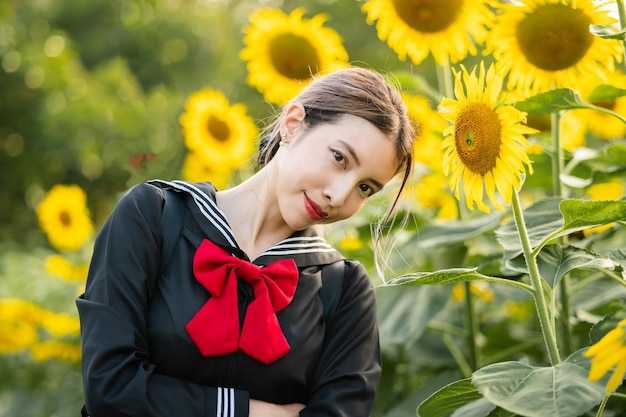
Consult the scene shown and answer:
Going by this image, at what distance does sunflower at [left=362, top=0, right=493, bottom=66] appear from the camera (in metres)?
2.62

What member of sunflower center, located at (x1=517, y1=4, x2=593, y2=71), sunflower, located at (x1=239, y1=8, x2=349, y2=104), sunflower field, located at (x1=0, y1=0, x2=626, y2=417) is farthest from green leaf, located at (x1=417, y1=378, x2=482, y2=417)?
sunflower, located at (x1=239, y1=8, x2=349, y2=104)

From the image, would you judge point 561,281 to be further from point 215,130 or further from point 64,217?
point 64,217

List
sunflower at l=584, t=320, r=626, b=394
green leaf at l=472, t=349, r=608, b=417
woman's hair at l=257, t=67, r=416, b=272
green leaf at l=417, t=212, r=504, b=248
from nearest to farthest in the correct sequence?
sunflower at l=584, t=320, r=626, b=394 → green leaf at l=472, t=349, r=608, b=417 → woman's hair at l=257, t=67, r=416, b=272 → green leaf at l=417, t=212, r=504, b=248

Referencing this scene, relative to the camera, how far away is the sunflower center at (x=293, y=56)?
3.40m

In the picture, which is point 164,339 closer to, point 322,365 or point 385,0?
point 322,365

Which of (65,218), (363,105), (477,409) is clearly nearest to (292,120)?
(363,105)

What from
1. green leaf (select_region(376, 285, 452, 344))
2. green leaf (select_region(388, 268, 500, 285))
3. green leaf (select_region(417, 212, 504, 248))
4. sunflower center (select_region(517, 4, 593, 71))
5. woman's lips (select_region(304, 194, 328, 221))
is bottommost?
green leaf (select_region(376, 285, 452, 344))

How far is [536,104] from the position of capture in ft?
6.27

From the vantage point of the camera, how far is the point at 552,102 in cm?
192

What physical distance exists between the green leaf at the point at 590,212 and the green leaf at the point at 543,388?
249 mm

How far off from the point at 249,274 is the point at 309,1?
1445cm

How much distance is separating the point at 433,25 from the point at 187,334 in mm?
1373

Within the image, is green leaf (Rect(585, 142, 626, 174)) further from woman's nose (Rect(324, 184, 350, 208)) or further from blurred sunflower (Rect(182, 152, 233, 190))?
blurred sunflower (Rect(182, 152, 233, 190))

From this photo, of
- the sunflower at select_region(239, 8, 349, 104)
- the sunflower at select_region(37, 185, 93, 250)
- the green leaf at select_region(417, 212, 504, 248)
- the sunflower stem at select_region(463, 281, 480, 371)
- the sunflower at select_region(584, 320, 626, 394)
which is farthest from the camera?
the sunflower at select_region(37, 185, 93, 250)
